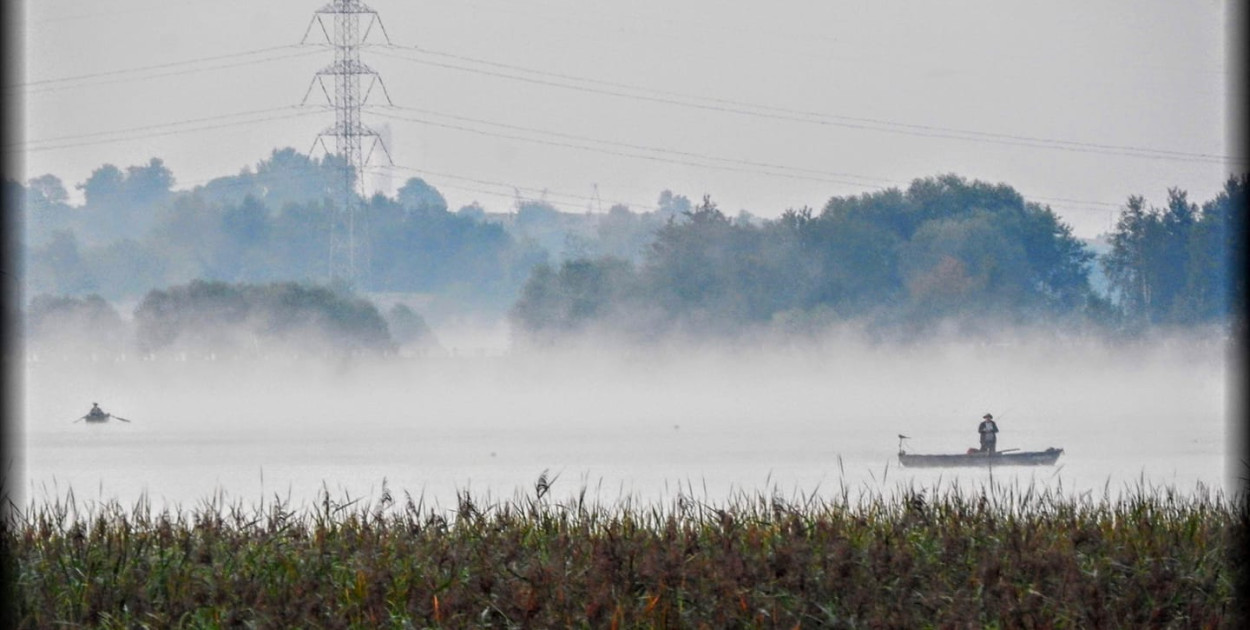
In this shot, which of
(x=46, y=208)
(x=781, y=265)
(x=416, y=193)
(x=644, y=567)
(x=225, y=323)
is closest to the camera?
(x=644, y=567)

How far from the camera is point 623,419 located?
250ft

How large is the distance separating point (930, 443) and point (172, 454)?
24251 millimetres

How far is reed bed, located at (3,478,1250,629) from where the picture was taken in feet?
31.7

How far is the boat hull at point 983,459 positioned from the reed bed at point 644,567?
27.0m

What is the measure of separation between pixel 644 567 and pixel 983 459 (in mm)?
29644

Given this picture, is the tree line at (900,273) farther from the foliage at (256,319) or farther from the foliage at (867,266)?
the foliage at (256,319)

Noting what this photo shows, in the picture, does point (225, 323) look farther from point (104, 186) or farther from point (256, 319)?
point (104, 186)

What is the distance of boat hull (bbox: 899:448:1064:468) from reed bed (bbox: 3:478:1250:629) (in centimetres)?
2699

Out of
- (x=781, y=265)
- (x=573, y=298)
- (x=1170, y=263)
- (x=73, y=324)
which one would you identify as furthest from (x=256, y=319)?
(x=1170, y=263)

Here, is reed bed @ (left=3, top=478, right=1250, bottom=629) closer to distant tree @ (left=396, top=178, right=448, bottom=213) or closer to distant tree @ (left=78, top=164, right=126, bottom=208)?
distant tree @ (left=78, top=164, right=126, bottom=208)

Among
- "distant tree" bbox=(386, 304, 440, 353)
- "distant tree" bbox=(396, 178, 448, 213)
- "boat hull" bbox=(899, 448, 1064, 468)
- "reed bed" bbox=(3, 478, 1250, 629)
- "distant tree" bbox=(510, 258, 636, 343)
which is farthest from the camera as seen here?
"distant tree" bbox=(396, 178, 448, 213)

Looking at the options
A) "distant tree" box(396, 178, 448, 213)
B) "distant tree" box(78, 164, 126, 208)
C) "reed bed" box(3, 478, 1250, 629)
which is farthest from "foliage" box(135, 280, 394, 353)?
"reed bed" box(3, 478, 1250, 629)

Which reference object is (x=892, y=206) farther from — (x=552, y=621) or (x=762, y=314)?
(x=552, y=621)

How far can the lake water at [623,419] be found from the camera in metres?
40.8
